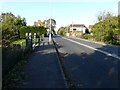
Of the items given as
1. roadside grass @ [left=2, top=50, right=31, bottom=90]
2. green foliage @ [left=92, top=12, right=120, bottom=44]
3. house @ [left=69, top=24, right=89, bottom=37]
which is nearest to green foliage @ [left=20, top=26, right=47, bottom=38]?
green foliage @ [left=92, top=12, right=120, bottom=44]

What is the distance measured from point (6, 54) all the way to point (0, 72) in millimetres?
1734

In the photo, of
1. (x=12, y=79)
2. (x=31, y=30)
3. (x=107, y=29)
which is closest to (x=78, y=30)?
(x=31, y=30)

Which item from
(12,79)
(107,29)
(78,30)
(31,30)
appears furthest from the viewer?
(78,30)

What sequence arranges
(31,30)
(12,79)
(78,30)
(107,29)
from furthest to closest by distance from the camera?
(78,30) → (31,30) → (107,29) → (12,79)

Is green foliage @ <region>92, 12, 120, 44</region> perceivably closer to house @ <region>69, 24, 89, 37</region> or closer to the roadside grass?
the roadside grass

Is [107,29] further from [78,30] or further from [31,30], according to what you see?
[78,30]

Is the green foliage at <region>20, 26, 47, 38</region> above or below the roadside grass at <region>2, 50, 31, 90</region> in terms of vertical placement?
above

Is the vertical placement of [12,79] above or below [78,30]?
below

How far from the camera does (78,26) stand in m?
175

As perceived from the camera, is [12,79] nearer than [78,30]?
Yes

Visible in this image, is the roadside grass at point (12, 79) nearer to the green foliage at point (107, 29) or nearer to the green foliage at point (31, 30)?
the green foliage at point (107, 29)

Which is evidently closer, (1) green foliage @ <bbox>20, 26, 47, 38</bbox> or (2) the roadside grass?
(2) the roadside grass

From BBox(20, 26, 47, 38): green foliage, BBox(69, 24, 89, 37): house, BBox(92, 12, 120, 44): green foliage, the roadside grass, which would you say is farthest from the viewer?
BBox(69, 24, 89, 37): house

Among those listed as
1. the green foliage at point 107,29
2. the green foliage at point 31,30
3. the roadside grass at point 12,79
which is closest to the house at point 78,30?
the green foliage at point 31,30
